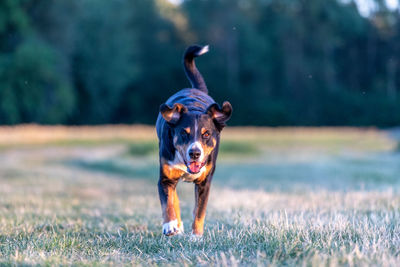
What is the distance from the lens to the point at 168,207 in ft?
19.9

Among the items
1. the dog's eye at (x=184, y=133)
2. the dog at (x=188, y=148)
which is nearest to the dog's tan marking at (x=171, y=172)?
the dog at (x=188, y=148)

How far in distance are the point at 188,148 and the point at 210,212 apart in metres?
3.85

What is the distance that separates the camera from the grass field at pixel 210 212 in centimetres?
465

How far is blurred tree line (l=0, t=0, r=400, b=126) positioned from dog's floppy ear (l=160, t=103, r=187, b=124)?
161 ft

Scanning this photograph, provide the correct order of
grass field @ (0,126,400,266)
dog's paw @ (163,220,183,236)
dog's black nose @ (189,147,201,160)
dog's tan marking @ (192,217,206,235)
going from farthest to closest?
dog's tan marking @ (192,217,206,235), dog's paw @ (163,220,183,236), dog's black nose @ (189,147,201,160), grass field @ (0,126,400,266)

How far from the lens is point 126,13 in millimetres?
59156

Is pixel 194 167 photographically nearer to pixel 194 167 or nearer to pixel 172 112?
pixel 194 167

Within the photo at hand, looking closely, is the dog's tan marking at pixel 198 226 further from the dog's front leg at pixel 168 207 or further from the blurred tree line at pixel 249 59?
the blurred tree line at pixel 249 59

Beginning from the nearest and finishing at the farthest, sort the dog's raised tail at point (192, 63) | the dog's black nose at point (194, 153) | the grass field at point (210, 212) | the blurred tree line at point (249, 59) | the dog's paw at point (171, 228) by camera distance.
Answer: the grass field at point (210, 212) < the dog's black nose at point (194, 153) < the dog's paw at point (171, 228) < the dog's raised tail at point (192, 63) < the blurred tree line at point (249, 59)

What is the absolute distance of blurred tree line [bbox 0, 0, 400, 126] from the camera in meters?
56.8

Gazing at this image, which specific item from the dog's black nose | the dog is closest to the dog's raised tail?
the dog

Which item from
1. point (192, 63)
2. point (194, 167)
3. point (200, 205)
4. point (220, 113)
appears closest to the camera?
point (194, 167)

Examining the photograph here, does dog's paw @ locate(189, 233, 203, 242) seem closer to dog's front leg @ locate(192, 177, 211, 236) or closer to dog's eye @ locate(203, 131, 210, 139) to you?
dog's front leg @ locate(192, 177, 211, 236)

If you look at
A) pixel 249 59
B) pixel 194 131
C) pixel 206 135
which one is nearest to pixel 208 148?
pixel 206 135
